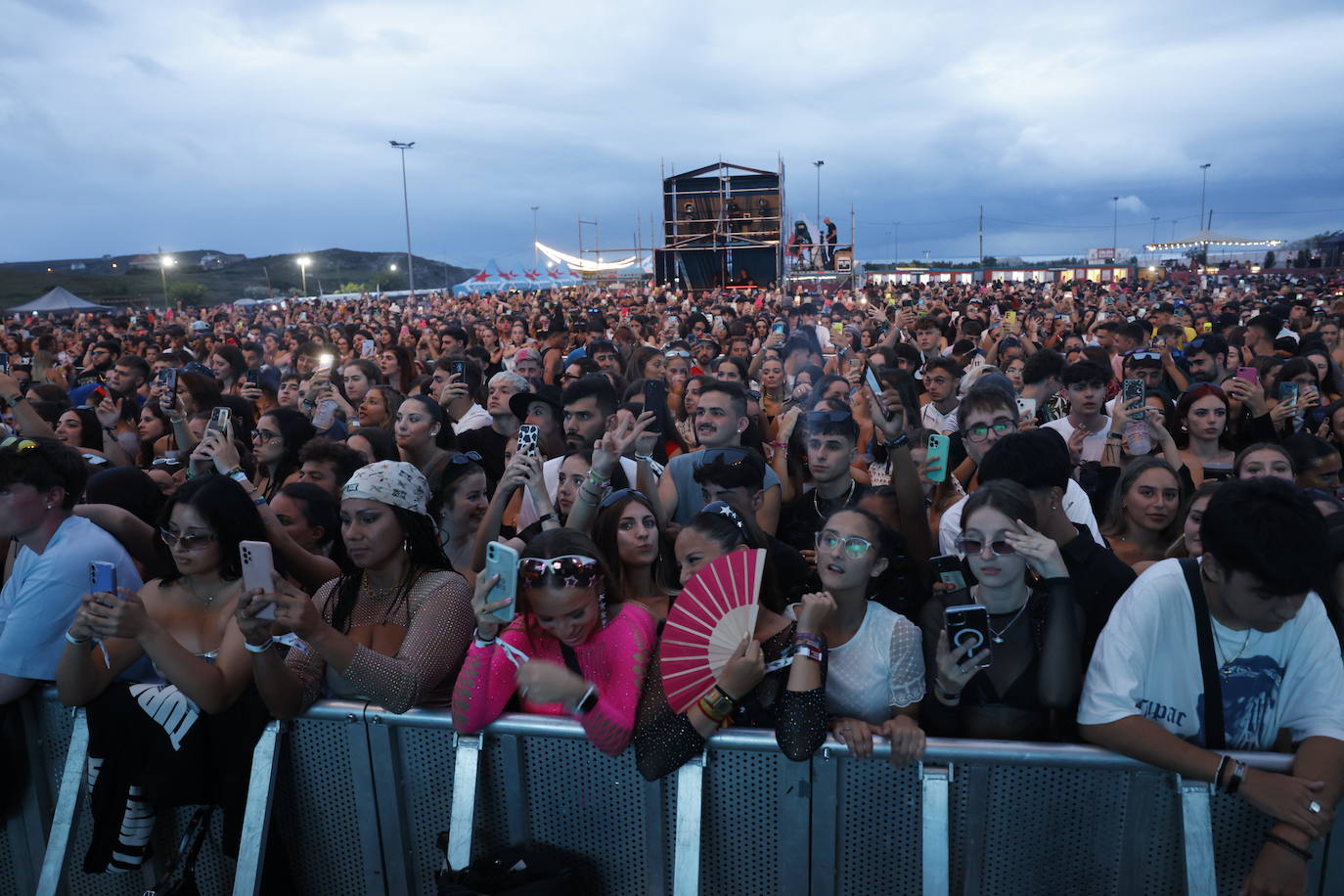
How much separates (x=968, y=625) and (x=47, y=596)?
9.73 ft

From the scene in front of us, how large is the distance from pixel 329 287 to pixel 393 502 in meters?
97.2

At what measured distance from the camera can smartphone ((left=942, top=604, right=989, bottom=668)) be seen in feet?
7.91

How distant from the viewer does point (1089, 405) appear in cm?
541

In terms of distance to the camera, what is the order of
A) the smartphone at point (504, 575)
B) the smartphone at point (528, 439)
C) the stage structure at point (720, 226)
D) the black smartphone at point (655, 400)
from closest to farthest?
the smartphone at point (504, 575) < the smartphone at point (528, 439) < the black smartphone at point (655, 400) < the stage structure at point (720, 226)

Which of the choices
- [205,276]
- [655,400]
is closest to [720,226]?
[655,400]

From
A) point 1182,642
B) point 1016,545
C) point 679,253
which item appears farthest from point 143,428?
point 679,253

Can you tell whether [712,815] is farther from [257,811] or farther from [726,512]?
[257,811]

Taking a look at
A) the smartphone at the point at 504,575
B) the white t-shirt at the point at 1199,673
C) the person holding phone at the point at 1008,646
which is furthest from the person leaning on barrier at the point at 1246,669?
the smartphone at the point at 504,575

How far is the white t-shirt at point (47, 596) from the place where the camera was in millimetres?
3027

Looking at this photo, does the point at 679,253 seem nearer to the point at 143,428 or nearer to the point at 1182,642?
the point at 143,428

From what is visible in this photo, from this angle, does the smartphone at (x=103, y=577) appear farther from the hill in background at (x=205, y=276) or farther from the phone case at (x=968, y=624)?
the hill in background at (x=205, y=276)

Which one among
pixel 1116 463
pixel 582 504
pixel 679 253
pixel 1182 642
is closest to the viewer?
pixel 1182 642

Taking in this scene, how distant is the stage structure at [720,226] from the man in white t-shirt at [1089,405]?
3294cm

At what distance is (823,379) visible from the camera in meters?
6.59
